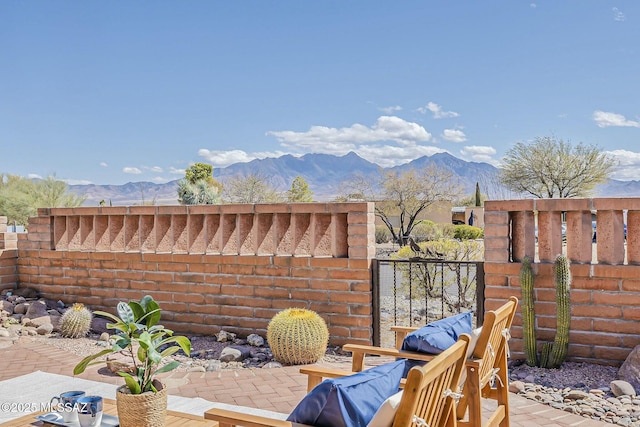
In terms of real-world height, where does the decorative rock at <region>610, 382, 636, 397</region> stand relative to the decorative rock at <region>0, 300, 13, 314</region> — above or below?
below

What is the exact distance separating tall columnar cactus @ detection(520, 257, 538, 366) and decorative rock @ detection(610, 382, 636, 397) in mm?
714

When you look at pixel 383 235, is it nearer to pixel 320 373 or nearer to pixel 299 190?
pixel 299 190

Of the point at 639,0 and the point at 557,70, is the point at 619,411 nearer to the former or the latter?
the point at 639,0

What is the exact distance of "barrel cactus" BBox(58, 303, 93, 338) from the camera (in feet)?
20.3

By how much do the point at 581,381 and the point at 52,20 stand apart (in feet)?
70.6

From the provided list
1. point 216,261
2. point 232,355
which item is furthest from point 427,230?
point 232,355

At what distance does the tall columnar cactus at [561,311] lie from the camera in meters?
4.55

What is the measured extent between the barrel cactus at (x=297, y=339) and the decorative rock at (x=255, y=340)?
722mm

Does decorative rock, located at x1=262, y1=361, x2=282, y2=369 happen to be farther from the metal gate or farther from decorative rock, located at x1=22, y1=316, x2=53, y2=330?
decorative rock, located at x1=22, y1=316, x2=53, y2=330

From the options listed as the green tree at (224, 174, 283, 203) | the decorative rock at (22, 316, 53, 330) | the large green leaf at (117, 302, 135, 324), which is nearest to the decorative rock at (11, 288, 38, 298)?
the decorative rock at (22, 316, 53, 330)

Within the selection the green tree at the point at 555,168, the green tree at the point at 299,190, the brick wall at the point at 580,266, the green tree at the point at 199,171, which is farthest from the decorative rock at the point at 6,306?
the green tree at the point at 299,190

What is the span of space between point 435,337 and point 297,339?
233 cm

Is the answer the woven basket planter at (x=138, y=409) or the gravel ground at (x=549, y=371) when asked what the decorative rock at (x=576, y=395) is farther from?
the woven basket planter at (x=138, y=409)

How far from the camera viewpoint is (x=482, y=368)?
2.94m
